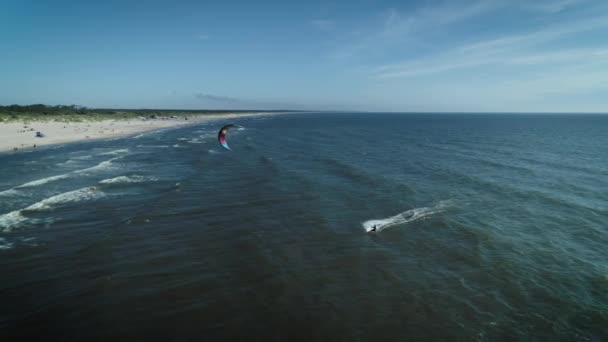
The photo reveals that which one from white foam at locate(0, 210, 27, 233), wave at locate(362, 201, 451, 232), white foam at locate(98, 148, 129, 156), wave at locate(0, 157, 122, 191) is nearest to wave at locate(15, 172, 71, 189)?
wave at locate(0, 157, 122, 191)

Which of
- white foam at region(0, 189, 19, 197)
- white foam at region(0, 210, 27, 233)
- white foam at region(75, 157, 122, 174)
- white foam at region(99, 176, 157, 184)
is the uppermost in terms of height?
white foam at region(75, 157, 122, 174)

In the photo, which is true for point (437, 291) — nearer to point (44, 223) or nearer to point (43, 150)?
point (44, 223)

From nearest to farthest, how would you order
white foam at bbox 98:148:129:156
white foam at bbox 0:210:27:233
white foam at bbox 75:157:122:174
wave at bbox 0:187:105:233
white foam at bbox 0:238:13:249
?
white foam at bbox 0:238:13:249 < white foam at bbox 0:210:27:233 < wave at bbox 0:187:105:233 < white foam at bbox 75:157:122:174 < white foam at bbox 98:148:129:156

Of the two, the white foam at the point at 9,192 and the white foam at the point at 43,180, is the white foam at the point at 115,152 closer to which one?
the white foam at the point at 43,180

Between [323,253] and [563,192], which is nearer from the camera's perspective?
[323,253]

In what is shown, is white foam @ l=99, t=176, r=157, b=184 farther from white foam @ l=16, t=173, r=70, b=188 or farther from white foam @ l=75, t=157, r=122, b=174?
white foam @ l=75, t=157, r=122, b=174

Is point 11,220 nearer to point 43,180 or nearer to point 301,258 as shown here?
point 43,180

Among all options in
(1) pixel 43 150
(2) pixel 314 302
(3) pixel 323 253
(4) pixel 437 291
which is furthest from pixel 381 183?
(1) pixel 43 150
